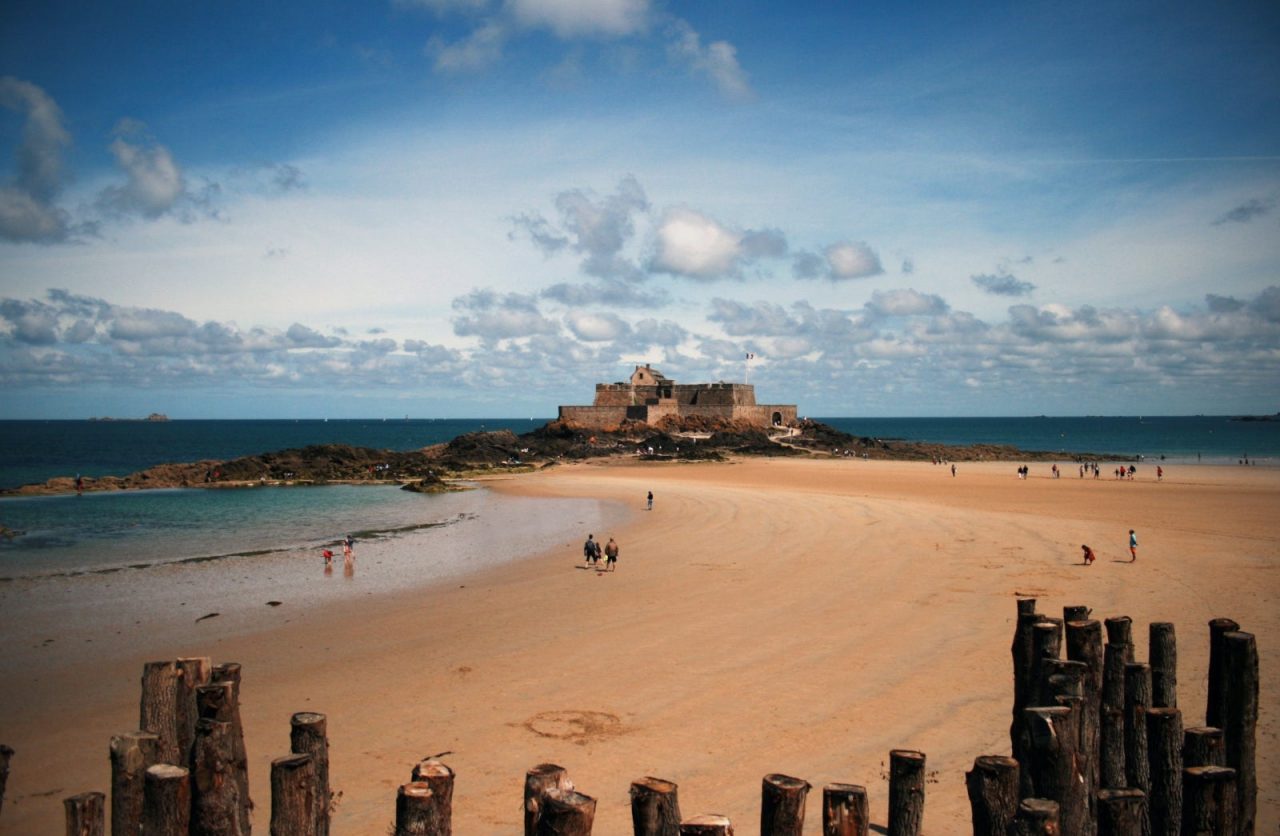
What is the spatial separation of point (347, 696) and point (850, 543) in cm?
1411

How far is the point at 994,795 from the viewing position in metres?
4.53

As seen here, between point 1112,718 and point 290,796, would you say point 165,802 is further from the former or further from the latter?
point 1112,718

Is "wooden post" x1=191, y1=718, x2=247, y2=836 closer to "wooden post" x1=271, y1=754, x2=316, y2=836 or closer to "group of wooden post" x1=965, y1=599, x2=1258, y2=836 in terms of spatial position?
"wooden post" x1=271, y1=754, x2=316, y2=836

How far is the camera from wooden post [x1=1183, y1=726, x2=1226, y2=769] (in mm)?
5102

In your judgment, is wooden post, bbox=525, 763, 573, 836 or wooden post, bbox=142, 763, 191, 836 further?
wooden post, bbox=142, 763, 191, 836

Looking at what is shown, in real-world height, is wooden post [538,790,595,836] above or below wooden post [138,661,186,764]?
above

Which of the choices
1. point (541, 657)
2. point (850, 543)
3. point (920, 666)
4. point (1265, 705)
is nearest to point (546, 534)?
point (850, 543)

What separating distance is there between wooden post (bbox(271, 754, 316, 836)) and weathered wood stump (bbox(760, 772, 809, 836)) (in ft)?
8.81

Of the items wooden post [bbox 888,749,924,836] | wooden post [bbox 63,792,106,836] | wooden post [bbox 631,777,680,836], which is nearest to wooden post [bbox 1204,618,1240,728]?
wooden post [bbox 888,749,924,836]

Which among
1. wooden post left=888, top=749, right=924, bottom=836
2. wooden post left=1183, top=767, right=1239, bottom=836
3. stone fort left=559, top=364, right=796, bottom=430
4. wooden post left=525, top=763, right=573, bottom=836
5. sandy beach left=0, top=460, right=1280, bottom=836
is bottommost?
sandy beach left=0, top=460, right=1280, bottom=836

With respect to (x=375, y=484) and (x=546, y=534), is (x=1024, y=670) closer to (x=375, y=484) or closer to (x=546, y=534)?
(x=546, y=534)

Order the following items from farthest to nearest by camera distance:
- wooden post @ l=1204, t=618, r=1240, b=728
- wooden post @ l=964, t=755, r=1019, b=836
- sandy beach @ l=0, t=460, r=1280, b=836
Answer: sandy beach @ l=0, t=460, r=1280, b=836
wooden post @ l=1204, t=618, r=1240, b=728
wooden post @ l=964, t=755, r=1019, b=836

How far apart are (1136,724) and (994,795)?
279 centimetres

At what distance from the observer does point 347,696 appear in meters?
10.6
